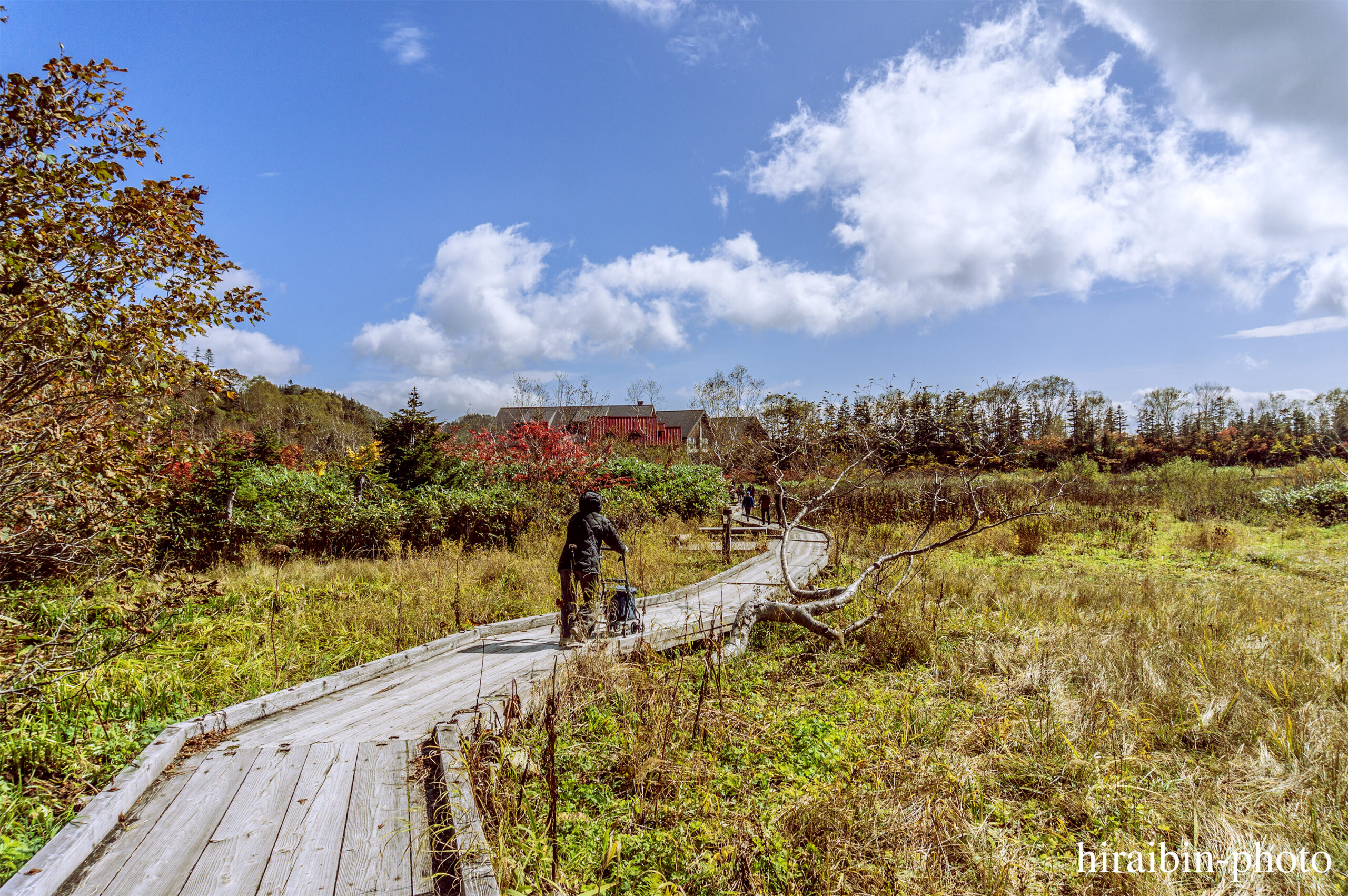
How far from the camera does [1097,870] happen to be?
10.5 feet

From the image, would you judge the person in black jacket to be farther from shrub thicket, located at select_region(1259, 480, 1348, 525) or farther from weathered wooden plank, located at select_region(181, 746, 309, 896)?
shrub thicket, located at select_region(1259, 480, 1348, 525)

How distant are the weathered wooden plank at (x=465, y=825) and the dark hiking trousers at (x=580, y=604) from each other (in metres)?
2.10

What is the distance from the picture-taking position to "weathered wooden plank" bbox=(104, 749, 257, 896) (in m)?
2.49

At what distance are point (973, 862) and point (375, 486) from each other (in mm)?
11640

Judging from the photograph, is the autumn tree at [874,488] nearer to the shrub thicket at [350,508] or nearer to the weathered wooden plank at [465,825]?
the weathered wooden plank at [465,825]

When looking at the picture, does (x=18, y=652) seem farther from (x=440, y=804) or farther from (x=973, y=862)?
(x=973, y=862)

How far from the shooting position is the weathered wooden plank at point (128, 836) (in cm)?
247

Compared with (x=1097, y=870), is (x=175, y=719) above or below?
above

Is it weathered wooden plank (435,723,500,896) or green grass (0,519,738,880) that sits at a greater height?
green grass (0,519,738,880)

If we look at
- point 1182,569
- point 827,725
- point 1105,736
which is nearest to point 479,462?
point 827,725

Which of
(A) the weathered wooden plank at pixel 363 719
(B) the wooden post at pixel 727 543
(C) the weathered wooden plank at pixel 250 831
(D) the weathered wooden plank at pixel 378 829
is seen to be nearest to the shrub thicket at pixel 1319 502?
(B) the wooden post at pixel 727 543

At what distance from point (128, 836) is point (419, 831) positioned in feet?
4.61

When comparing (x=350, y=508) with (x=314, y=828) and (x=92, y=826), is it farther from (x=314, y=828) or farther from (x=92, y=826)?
(x=314, y=828)

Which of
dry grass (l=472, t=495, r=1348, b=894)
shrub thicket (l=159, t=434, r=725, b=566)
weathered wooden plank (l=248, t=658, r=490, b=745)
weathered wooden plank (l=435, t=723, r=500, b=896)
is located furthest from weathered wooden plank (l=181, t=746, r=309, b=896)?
shrub thicket (l=159, t=434, r=725, b=566)
